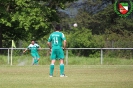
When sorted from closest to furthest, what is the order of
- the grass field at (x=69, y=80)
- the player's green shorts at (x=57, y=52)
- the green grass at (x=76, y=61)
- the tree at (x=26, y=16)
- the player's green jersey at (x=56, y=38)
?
1. the grass field at (x=69, y=80)
2. the player's green jersey at (x=56, y=38)
3. the player's green shorts at (x=57, y=52)
4. the green grass at (x=76, y=61)
5. the tree at (x=26, y=16)

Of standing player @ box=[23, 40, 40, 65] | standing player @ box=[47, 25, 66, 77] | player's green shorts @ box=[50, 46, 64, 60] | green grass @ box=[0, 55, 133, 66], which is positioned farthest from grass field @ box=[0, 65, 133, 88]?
green grass @ box=[0, 55, 133, 66]

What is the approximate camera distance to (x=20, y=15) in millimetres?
44750

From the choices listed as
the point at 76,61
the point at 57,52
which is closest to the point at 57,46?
the point at 57,52

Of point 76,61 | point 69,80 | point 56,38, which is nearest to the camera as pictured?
point 69,80

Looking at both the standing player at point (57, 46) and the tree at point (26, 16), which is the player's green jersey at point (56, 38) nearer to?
the standing player at point (57, 46)

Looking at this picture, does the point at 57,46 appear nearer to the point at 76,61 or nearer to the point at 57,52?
the point at 57,52

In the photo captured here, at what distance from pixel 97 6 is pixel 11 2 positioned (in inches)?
1559

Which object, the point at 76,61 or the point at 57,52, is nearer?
the point at 57,52

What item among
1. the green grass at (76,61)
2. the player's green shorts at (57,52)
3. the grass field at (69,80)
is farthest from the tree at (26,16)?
the player's green shorts at (57,52)

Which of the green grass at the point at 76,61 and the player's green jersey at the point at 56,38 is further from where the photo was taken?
the green grass at the point at 76,61

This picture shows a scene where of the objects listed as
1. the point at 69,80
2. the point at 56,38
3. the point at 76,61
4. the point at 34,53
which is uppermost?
the point at 56,38

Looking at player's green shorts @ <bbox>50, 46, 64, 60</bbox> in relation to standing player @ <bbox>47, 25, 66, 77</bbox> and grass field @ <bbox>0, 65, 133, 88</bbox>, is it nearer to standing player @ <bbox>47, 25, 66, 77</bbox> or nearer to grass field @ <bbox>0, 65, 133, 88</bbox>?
standing player @ <bbox>47, 25, 66, 77</bbox>

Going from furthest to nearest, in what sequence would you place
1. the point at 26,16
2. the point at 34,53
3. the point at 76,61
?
the point at 26,16 → the point at 76,61 → the point at 34,53

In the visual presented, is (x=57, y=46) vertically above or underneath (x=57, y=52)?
above
